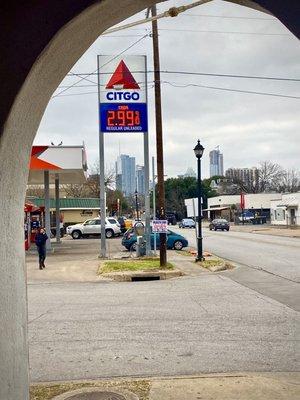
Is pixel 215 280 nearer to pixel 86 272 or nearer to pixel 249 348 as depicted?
pixel 86 272

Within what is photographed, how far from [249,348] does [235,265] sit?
14.5 meters

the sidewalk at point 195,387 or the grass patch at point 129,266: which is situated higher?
the grass patch at point 129,266

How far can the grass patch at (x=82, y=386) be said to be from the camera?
18.5 ft

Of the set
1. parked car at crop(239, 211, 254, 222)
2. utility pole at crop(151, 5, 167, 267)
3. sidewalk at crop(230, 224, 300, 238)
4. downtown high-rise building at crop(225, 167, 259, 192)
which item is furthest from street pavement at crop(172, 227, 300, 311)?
downtown high-rise building at crop(225, 167, 259, 192)

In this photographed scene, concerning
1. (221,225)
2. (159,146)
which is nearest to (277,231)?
(221,225)

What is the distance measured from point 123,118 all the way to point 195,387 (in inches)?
760

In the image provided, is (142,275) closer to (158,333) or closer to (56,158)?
→ (158,333)

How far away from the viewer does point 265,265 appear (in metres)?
21.4

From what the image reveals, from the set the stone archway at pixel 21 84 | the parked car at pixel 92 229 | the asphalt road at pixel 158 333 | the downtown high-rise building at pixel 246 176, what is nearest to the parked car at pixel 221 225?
the parked car at pixel 92 229

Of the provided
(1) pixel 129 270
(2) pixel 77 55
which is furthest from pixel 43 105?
(1) pixel 129 270

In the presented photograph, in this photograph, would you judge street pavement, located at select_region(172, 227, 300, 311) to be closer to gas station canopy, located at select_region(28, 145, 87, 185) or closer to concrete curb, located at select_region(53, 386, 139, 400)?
concrete curb, located at select_region(53, 386, 139, 400)

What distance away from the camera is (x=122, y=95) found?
79.4 feet

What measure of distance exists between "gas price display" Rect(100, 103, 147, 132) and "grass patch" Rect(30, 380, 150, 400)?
1879 centimetres

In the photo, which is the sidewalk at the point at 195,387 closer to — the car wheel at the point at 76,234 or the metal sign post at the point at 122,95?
the metal sign post at the point at 122,95
